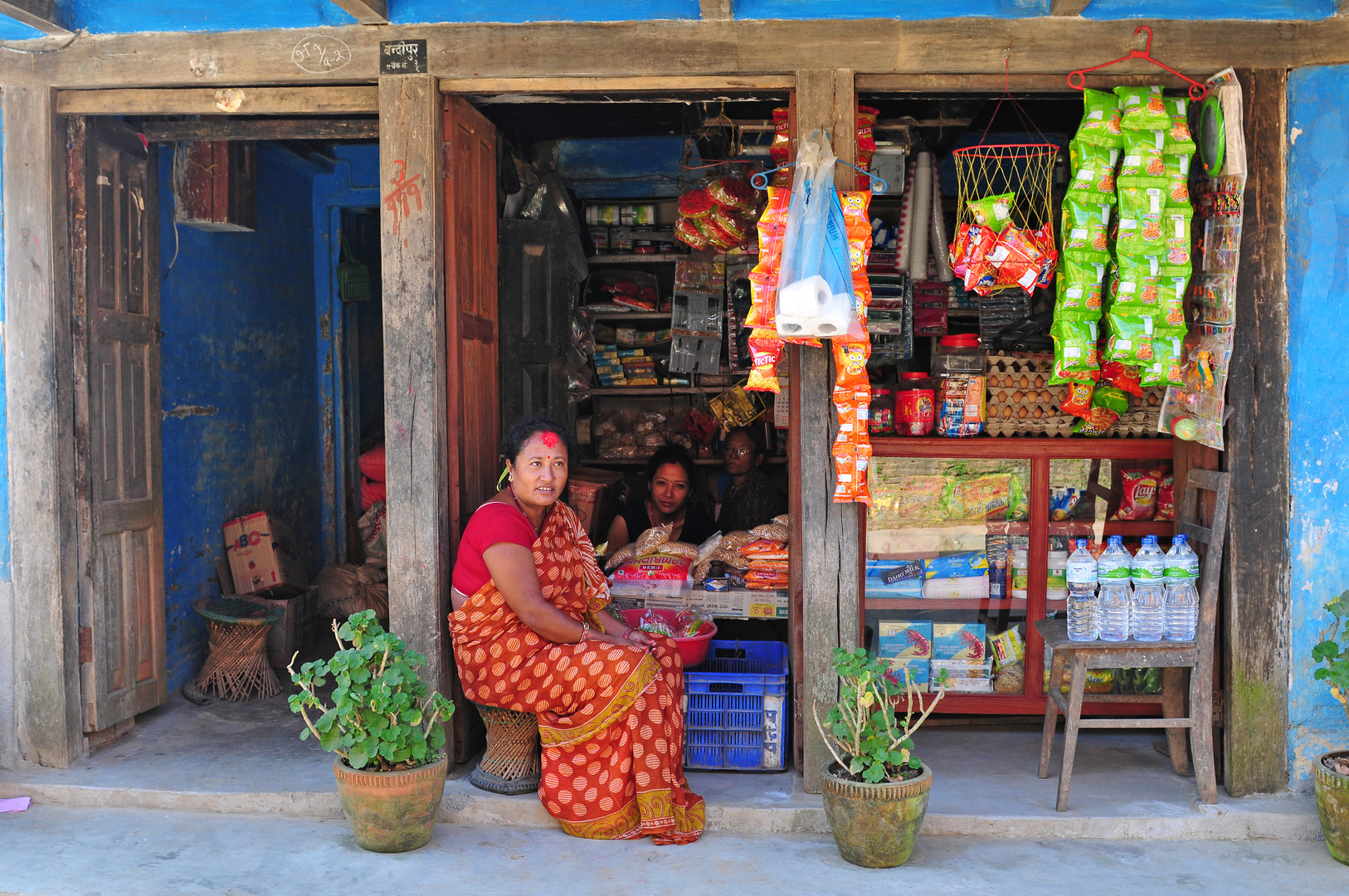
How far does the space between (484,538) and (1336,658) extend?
312 centimetres

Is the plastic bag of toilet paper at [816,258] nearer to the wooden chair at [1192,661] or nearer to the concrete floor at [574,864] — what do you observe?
the wooden chair at [1192,661]

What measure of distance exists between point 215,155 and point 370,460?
75.2 inches

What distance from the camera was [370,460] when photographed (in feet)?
19.7

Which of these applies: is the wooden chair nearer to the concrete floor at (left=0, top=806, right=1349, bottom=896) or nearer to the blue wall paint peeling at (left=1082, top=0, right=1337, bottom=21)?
the concrete floor at (left=0, top=806, right=1349, bottom=896)

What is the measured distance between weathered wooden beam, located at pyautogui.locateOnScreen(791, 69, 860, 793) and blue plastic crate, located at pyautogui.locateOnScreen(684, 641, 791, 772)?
0.79 feet

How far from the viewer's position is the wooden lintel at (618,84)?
149 inches

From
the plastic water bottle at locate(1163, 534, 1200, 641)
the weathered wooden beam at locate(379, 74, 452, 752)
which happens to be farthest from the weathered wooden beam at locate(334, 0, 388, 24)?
the plastic water bottle at locate(1163, 534, 1200, 641)

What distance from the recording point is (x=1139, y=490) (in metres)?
4.54

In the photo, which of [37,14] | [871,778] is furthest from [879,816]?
[37,14]

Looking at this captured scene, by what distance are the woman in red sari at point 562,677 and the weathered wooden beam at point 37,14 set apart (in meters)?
2.36

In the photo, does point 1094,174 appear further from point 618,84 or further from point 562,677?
point 562,677

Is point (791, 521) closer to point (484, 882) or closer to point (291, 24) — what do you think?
point (484, 882)

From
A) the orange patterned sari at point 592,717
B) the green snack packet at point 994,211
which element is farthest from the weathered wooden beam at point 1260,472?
the orange patterned sari at point 592,717

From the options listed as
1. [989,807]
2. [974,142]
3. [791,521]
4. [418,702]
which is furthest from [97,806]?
[974,142]
